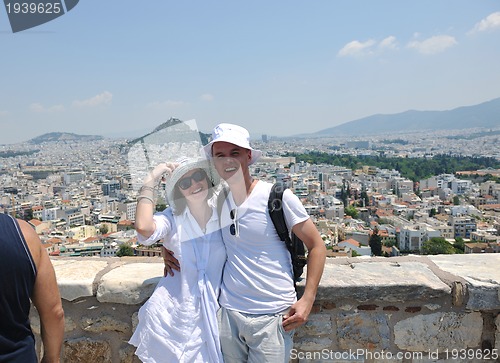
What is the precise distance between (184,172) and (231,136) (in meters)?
0.20

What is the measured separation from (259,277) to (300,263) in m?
0.17

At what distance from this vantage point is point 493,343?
64.9 inches

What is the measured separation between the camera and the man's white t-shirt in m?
1.30

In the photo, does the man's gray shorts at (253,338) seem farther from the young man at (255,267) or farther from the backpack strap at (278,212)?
the backpack strap at (278,212)

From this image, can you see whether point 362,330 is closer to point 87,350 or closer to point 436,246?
point 87,350

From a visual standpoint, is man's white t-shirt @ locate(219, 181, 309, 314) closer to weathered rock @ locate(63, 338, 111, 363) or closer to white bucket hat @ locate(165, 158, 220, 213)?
white bucket hat @ locate(165, 158, 220, 213)

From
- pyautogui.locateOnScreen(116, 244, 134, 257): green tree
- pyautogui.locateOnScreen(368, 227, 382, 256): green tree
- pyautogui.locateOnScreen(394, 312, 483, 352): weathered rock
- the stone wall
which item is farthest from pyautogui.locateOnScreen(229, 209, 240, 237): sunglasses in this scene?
pyautogui.locateOnScreen(368, 227, 382, 256): green tree

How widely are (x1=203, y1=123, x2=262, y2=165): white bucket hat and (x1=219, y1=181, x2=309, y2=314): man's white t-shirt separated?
0.16 metres

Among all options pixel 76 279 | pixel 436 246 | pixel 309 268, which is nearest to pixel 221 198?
pixel 309 268

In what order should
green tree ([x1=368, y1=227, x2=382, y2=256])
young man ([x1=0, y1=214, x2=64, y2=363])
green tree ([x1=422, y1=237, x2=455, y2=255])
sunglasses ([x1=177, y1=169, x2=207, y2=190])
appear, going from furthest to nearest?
green tree ([x1=368, y1=227, x2=382, y2=256]), green tree ([x1=422, y1=237, x2=455, y2=255]), sunglasses ([x1=177, y1=169, x2=207, y2=190]), young man ([x1=0, y1=214, x2=64, y2=363])

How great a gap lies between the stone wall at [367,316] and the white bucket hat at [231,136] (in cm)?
65

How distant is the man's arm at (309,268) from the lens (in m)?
1.30

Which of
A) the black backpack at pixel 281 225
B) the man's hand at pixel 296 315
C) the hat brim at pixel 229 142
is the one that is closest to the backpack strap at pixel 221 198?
the black backpack at pixel 281 225

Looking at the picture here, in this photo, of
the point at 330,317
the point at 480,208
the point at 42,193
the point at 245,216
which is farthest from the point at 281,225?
the point at 480,208
